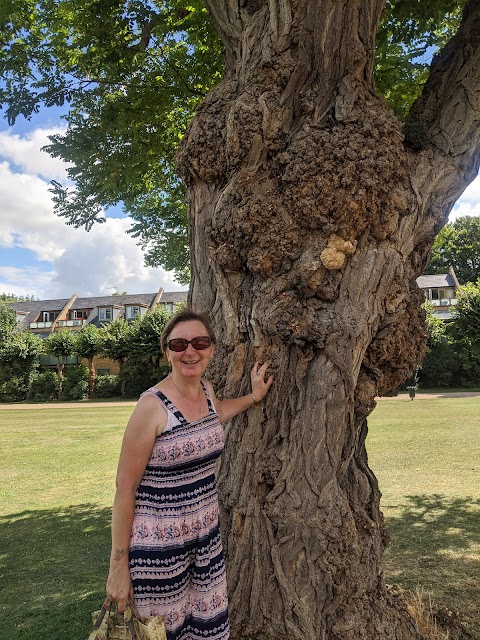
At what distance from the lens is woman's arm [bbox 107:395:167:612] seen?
2701mm

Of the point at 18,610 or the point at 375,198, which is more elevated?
the point at 375,198

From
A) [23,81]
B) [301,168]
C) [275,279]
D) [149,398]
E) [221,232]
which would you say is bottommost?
[149,398]

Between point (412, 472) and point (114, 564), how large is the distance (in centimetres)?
983

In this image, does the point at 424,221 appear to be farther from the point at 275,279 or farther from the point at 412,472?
the point at 412,472

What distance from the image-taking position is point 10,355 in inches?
1841

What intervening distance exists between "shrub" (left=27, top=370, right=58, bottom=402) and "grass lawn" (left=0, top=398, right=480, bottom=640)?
2922 centimetres

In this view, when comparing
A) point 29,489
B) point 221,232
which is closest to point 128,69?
point 221,232

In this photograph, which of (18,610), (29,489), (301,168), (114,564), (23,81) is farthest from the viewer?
(29,489)

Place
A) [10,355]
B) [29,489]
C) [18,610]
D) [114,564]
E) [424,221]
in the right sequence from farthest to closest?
1. [10,355]
2. [29,489]
3. [18,610]
4. [424,221]
5. [114,564]

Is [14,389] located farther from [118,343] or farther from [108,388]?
[118,343]

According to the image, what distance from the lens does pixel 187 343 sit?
121 inches

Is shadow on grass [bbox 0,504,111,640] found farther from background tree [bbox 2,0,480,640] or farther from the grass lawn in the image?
background tree [bbox 2,0,480,640]

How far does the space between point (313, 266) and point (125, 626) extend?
7.39ft

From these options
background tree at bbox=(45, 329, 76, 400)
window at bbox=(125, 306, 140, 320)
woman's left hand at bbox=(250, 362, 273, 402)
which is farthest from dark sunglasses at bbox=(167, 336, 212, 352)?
window at bbox=(125, 306, 140, 320)
